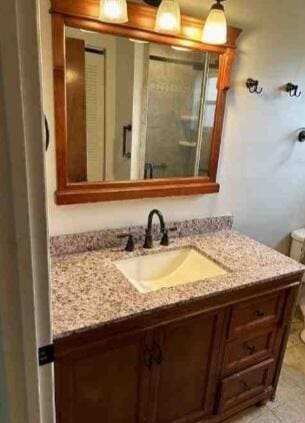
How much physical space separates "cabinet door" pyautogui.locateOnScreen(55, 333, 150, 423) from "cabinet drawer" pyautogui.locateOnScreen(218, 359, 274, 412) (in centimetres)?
45

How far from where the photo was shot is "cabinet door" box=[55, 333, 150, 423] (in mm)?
1133

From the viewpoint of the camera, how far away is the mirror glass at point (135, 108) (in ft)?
4.62

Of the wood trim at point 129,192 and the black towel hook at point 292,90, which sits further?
the black towel hook at point 292,90

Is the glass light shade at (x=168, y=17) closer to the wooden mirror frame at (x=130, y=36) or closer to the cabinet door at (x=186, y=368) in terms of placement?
the wooden mirror frame at (x=130, y=36)

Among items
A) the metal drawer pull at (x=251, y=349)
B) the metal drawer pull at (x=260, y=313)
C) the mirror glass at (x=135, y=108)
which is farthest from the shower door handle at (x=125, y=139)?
the metal drawer pull at (x=251, y=349)

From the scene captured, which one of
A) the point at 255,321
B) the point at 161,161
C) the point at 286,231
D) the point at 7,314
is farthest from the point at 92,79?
the point at 286,231

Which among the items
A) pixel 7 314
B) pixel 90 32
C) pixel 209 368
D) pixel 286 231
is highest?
pixel 90 32

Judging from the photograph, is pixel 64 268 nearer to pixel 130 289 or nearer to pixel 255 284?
pixel 130 289

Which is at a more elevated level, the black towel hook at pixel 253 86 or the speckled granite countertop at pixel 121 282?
the black towel hook at pixel 253 86

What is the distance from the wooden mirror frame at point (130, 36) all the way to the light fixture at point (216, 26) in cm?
5

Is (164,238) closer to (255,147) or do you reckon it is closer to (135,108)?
(135,108)

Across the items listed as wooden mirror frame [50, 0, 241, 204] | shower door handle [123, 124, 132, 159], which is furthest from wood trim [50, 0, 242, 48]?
shower door handle [123, 124, 132, 159]

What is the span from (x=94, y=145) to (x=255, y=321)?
3.63 feet

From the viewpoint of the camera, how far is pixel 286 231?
2365mm
